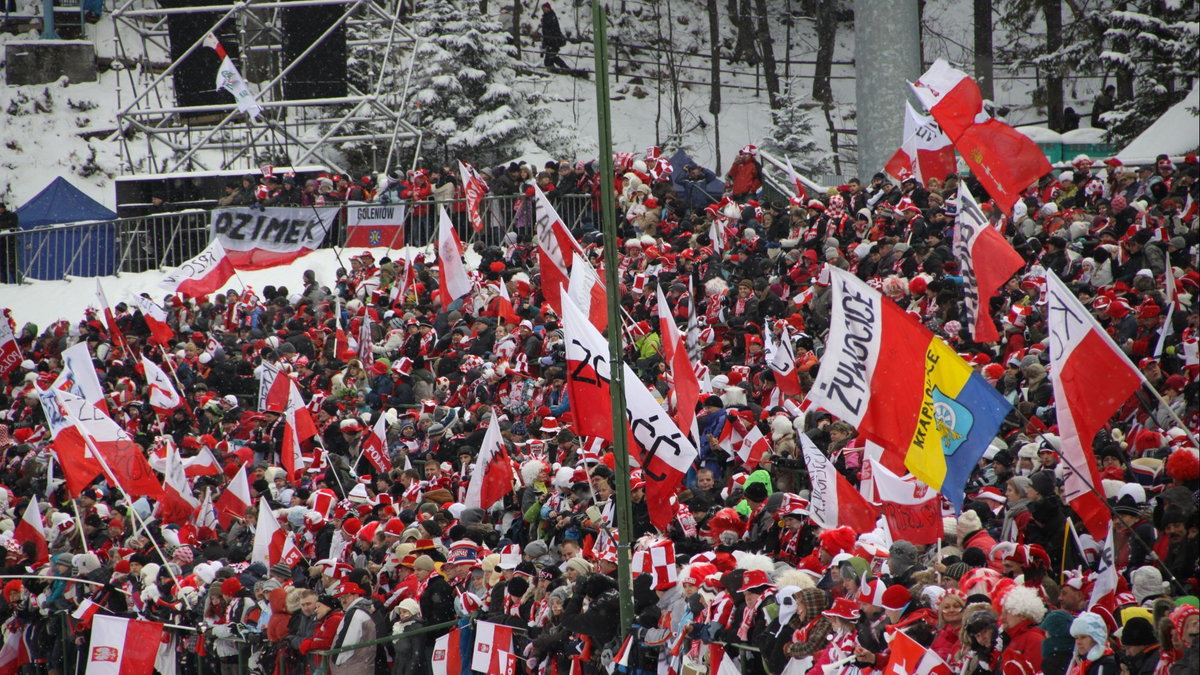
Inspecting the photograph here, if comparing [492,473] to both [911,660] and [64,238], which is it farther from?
[64,238]

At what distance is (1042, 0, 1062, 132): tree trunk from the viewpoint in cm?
3375

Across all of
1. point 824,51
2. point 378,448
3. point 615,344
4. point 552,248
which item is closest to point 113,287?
point 378,448

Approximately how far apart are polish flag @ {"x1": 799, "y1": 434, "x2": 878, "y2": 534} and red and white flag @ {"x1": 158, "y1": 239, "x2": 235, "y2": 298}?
14725 millimetres

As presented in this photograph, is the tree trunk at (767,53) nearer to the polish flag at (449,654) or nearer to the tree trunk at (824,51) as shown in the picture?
the tree trunk at (824,51)

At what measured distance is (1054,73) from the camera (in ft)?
113

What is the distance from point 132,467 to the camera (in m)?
16.9

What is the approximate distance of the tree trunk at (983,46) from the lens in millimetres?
37875

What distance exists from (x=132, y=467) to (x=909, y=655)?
34.3 ft

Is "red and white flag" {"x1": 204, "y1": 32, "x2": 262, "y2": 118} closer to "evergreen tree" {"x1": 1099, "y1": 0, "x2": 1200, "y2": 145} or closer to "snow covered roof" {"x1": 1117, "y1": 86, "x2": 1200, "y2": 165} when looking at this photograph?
"evergreen tree" {"x1": 1099, "y1": 0, "x2": 1200, "y2": 145}

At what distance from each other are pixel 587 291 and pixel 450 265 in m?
5.96

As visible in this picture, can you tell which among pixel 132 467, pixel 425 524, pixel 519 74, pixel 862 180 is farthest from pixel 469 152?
pixel 425 524

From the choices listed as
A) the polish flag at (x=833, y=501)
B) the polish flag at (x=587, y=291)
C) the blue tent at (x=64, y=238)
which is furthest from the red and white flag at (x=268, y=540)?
the blue tent at (x=64, y=238)

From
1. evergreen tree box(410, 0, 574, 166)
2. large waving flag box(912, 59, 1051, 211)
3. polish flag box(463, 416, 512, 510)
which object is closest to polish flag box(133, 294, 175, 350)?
polish flag box(463, 416, 512, 510)

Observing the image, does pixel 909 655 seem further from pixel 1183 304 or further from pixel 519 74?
pixel 519 74
